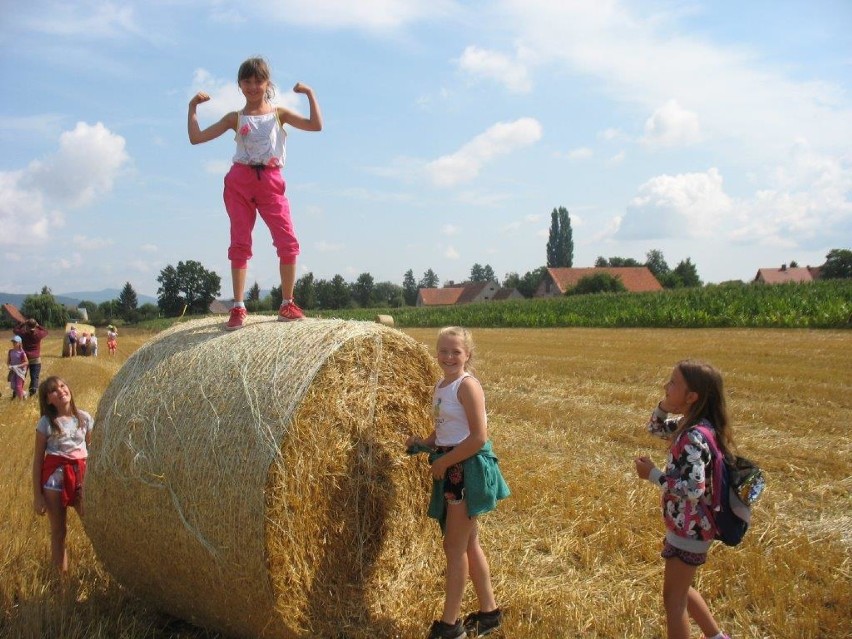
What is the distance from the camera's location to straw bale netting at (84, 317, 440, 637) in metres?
3.52

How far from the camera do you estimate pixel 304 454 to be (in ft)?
12.2

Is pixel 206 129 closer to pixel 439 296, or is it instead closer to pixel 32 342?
pixel 32 342

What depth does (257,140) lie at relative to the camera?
15.6 ft

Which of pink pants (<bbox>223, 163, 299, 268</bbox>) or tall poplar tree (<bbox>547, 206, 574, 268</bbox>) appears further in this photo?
tall poplar tree (<bbox>547, 206, 574, 268</bbox>)

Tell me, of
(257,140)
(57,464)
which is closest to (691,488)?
(257,140)

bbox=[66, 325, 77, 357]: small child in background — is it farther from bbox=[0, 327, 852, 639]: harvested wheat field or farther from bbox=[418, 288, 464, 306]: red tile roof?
bbox=[418, 288, 464, 306]: red tile roof

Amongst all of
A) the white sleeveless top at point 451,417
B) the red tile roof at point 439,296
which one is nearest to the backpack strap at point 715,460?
the white sleeveless top at point 451,417

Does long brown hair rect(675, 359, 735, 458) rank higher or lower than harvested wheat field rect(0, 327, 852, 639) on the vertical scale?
higher

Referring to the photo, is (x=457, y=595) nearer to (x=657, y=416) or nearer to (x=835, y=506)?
(x=657, y=416)

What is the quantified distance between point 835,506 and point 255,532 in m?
4.59

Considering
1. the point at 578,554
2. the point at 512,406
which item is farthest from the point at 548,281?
the point at 578,554

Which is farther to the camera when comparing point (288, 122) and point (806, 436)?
point (806, 436)

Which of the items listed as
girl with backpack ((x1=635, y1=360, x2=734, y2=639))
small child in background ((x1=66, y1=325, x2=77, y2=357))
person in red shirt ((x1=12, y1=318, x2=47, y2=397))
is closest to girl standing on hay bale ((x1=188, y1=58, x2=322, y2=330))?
girl with backpack ((x1=635, y1=360, x2=734, y2=639))

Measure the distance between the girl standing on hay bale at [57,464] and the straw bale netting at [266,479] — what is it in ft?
1.82
